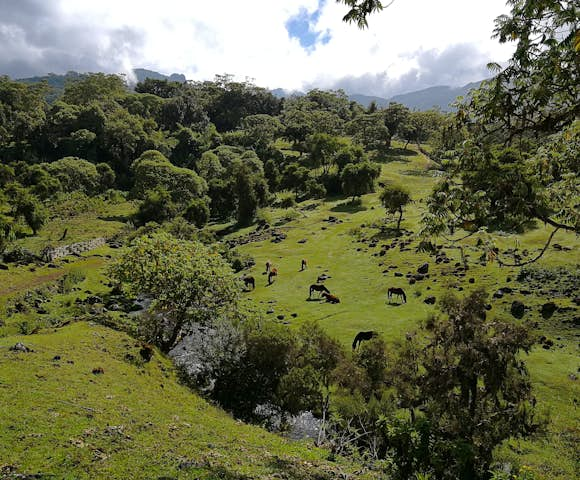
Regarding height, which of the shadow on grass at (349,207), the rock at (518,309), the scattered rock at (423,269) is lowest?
the rock at (518,309)

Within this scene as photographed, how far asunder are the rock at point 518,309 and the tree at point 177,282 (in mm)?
25025

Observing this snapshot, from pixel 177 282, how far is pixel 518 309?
3004 centimetres

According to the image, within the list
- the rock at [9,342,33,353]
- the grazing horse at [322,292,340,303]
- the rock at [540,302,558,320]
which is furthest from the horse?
the rock at [9,342,33,353]

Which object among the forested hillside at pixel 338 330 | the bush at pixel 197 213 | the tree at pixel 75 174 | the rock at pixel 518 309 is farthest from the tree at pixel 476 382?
the tree at pixel 75 174

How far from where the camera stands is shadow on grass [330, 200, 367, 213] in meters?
87.7

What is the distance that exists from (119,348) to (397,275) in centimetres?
3498

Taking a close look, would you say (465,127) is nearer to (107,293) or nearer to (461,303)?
(461,303)

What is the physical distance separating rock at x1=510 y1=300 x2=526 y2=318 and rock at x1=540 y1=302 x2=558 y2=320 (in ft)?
4.92

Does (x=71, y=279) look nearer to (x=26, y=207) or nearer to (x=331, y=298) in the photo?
(x=26, y=207)

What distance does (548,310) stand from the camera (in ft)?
120

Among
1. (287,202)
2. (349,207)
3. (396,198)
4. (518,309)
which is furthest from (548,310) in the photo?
(287,202)

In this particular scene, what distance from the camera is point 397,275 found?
51.4 m

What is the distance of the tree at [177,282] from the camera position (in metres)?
30.0

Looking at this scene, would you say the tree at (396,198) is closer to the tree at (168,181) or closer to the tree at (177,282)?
the tree at (177,282)
